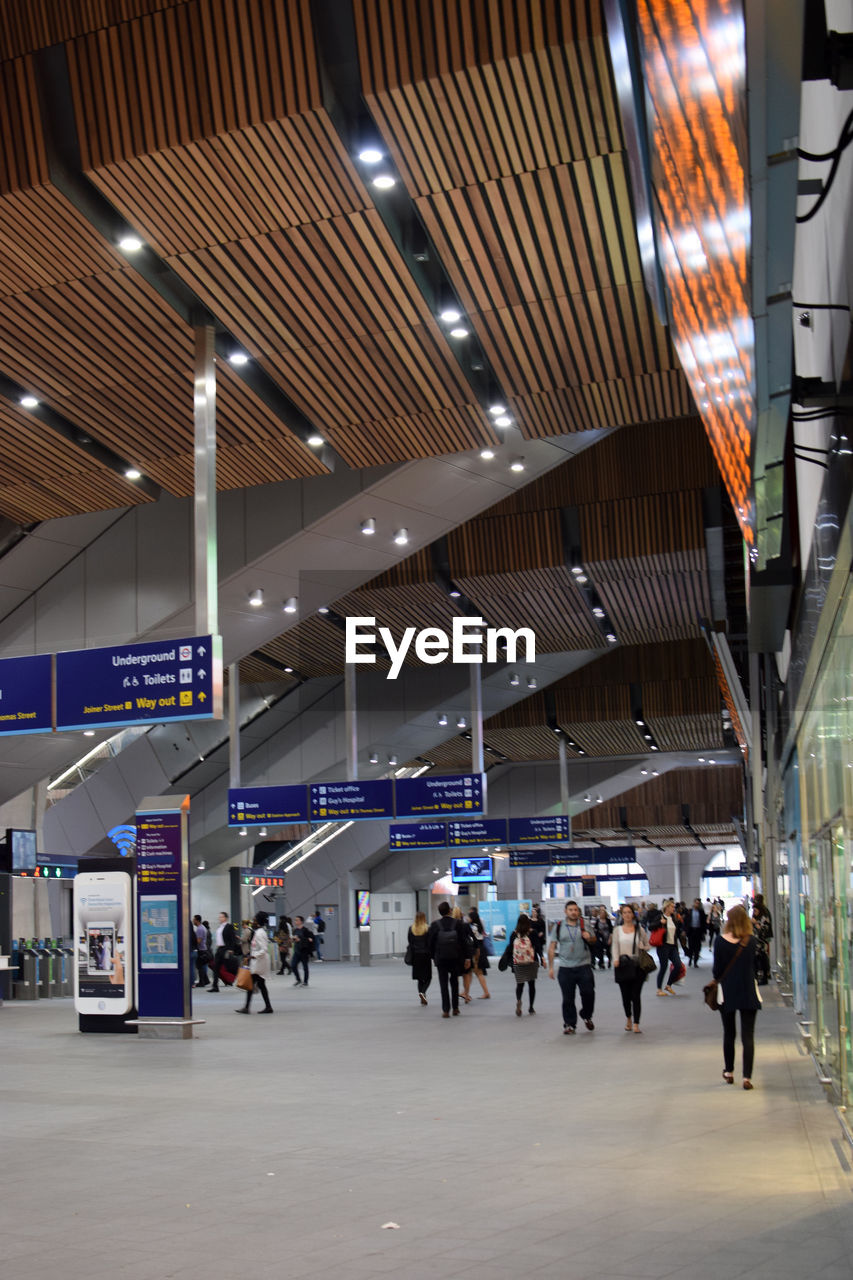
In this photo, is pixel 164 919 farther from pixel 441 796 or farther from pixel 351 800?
pixel 441 796

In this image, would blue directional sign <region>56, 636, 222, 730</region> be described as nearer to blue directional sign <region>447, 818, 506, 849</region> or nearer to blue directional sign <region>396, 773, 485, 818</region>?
blue directional sign <region>396, 773, 485, 818</region>

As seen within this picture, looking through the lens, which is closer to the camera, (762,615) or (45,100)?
(45,100)

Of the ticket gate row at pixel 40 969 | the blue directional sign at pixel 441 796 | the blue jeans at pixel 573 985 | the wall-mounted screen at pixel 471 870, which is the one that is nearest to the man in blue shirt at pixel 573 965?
the blue jeans at pixel 573 985

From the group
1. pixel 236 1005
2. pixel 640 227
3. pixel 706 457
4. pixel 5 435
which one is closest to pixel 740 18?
pixel 640 227

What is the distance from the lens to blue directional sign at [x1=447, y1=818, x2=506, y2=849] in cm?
3272

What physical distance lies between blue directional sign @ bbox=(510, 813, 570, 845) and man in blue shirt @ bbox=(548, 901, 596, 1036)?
65.4 ft

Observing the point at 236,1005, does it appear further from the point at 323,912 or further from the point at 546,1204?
the point at 323,912

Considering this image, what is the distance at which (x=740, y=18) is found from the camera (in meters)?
1.98

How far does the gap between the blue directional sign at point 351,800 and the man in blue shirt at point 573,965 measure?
1036 centimetres

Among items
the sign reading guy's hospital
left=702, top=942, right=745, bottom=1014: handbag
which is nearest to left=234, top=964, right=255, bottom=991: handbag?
the sign reading guy's hospital

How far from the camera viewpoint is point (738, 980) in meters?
10.3

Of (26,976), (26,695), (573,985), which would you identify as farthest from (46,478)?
(26,976)

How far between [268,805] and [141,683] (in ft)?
43.8

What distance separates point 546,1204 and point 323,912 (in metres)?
40.0
